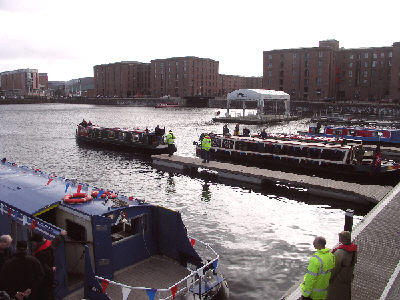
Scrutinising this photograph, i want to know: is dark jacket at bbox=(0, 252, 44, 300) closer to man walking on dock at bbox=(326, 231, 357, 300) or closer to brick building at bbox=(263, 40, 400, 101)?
man walking on dock at bbox=(326, 231, 357, 300)

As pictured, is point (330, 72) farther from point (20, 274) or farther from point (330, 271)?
point (20, 274)

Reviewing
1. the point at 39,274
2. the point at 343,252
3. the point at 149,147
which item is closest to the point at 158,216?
the point at 39,274

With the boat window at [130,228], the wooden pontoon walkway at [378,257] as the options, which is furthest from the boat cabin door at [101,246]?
the wooden pontoon walkway at [378,257]

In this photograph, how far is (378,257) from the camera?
12.2m

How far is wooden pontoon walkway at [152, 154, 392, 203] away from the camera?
21862 mm

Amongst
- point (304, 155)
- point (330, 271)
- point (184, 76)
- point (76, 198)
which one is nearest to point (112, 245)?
point (76, 198)

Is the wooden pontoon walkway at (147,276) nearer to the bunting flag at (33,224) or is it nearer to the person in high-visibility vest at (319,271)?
the bunting flag at (33,224)

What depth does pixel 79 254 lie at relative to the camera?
34.5 ft

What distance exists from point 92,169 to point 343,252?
91.7 ft

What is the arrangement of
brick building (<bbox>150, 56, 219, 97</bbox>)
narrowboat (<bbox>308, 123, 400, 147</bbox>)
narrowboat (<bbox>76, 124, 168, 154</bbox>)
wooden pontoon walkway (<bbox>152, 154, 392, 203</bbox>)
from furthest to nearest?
brick building (<bbox>150, 56, 219, 97</bbox>), narrowboat (<bbox>308, 123, 400, 147</bbox>), narrowboat (<bbox>76, 124, 168, 154</bbox>), wooden pontoon walkway (<bbox>152, 154, 392, 203</bbox>)

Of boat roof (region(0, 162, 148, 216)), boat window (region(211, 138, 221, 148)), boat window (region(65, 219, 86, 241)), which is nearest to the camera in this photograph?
boat window (region(65, 219, 86, 241))

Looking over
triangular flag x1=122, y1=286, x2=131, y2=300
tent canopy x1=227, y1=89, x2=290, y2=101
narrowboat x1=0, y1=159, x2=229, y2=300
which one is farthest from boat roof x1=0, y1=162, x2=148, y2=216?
tent canopy x1=227, y1=89, x2=290, y2=101

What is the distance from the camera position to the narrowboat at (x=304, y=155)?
27.5 m

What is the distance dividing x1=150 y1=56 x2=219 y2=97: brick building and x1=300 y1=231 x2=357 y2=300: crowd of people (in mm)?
167978
